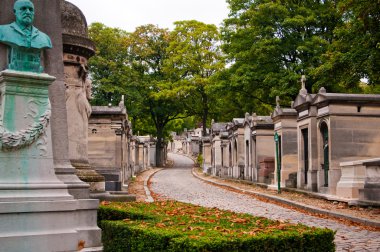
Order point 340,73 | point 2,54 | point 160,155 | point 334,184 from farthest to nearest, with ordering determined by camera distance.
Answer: point 160,155
point 340,73
point 334,184
point 2,54

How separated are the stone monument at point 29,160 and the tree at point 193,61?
142 feet

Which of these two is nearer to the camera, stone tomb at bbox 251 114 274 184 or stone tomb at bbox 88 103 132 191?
stone tomb at bbox 88 103 132 191

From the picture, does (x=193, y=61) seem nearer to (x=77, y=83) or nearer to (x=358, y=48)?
(x=358, y=48)

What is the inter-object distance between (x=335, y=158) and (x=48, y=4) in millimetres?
13272

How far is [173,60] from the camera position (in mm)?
51469

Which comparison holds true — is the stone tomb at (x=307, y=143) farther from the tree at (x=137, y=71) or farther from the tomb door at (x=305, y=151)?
the tree at (x=137, y=71)

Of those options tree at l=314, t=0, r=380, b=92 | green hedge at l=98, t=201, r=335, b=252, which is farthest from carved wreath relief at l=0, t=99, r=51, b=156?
tree at l=314, t=0, r=380, b=92

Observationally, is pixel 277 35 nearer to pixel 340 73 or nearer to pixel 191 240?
pixel 340 73

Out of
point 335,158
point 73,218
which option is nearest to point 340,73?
point 335,158

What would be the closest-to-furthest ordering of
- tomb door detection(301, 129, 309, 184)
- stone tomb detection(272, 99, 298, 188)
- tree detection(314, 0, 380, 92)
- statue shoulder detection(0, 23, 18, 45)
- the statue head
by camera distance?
statue shoulder detection(0, 23, 18, 45), the statue head, tree detection(314, 0, 380, 92), tomb door detection(301, 129, 309, 184), stone tomb detection(272, 99, 298, 188)

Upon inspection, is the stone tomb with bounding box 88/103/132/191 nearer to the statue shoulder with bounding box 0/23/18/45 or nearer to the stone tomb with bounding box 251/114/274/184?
the stone tomb with bounding box 251/114/274/184

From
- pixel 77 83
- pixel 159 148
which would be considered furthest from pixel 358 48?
pixel 159 148

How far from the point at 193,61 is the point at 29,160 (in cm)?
4506

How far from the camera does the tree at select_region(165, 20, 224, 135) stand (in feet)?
166
